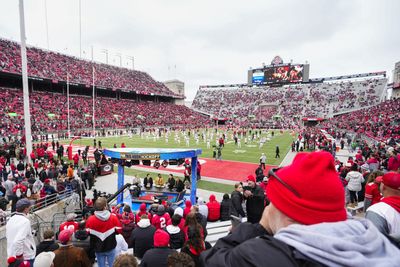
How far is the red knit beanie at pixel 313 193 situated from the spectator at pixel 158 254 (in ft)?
8.86

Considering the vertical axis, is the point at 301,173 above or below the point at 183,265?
above

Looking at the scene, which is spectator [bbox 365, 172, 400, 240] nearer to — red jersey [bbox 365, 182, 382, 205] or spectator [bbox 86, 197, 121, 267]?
red jersey [bbox 365, 182, 382, 205]

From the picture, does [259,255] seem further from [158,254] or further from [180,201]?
[180,201]

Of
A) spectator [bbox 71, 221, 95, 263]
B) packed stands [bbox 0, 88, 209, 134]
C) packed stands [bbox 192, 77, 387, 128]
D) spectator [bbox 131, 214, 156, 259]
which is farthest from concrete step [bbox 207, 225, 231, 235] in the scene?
packed stands [bbox 192, 77, 387, 128]

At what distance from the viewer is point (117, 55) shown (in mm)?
79812

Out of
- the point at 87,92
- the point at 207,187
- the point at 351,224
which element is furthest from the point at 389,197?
the point at 87,92

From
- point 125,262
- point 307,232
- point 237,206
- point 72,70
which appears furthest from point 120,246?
point 72,70

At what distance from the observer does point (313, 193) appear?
1.15m

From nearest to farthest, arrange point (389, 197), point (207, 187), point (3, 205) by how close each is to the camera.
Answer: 1. point (389, 197)
2. point (3, 205)
3. point (207, 187)

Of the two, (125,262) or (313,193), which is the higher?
(313,193)

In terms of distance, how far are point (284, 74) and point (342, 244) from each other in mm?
84615

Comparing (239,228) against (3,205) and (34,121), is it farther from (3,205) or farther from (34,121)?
A: (34,121)

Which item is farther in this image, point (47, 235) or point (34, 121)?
point (34, 121)

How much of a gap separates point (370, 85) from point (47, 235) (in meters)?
87.7
